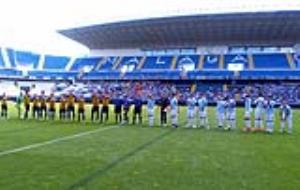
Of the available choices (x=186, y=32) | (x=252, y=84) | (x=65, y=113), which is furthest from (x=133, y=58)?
(x=65, y=113)

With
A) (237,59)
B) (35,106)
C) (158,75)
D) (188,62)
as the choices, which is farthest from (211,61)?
(35,106)

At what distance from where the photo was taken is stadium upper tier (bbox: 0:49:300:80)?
3056 inches

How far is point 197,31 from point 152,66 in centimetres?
1068

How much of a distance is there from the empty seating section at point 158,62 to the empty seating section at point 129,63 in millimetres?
1666

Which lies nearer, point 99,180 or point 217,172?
point 99,180

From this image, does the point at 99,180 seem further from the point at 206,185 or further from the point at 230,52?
the point at 230,52

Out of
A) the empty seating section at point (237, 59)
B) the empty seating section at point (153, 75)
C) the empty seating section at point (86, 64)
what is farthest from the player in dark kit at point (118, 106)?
the empty seating section at point (86, 64)

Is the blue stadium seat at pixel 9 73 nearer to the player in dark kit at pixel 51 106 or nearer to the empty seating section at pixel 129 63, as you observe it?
the empty seating section at pixel 129 63

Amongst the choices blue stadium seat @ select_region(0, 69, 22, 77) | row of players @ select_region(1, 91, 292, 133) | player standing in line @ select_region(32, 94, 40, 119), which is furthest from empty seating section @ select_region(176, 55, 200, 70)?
player standing in line @ select_region(32, 94, 40, 119)

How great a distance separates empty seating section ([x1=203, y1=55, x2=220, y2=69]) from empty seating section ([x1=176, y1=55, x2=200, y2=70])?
1.47m

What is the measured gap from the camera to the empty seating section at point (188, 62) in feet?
269

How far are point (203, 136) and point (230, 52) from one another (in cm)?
6291

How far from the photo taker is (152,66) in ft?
279

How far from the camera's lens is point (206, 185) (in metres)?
11.0
